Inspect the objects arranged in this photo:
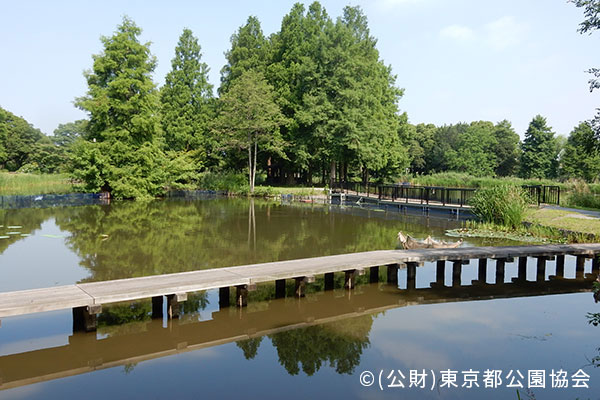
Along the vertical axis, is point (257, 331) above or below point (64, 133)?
below

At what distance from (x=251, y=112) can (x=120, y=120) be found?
438 inches

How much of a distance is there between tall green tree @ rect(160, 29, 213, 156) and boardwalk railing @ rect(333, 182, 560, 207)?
53.4 ft

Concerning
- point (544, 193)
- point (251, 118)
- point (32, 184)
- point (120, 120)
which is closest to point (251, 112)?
point (251, 118)

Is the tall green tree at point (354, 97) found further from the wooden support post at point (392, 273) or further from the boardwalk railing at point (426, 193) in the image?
the wooden support post at point (392, 273)

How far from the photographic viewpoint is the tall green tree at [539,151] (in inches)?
2366

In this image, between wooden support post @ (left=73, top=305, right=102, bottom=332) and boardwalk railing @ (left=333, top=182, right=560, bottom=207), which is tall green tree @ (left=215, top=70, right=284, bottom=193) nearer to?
boardwalk railing @ (left=333, top=182, right=560, bottom=207)

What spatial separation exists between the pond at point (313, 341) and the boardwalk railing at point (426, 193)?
39.3ft

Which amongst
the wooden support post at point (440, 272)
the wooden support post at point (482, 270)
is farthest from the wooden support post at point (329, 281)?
the wooden support post at point (482, 270)

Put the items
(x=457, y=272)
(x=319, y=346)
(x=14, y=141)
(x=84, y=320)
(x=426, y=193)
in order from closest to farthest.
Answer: (x=319, y=346), (x=84, y=320), (x=457, y=272), (x=426, y=193), (x=14, y=141)

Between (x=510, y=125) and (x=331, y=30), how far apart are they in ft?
150

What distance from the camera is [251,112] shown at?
41844 mm

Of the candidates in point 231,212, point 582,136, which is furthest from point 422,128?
point 582,136

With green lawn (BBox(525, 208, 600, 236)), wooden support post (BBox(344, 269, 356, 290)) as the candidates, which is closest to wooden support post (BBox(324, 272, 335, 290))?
wooden support post (BBox(344, 269, 356, 290))

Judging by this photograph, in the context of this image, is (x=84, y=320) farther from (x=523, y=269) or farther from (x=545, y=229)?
(x=545, y=229)
